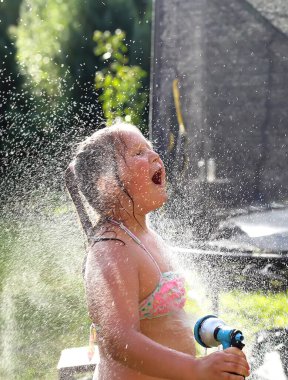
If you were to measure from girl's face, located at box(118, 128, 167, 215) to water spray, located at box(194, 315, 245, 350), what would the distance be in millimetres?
396

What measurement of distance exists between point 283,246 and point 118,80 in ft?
32.3

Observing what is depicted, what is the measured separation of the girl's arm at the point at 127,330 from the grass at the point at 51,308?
2.53 m

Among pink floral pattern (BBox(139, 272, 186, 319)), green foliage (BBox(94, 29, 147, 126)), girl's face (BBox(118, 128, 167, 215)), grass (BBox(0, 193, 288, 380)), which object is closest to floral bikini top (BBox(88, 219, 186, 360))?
pink floral pattern (BBox(139, 272, 186, 319))

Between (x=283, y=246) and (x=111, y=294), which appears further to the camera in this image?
(x=283, y=246)

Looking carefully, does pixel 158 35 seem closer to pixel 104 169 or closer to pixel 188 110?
pixel 188 110

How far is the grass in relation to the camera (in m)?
4.86

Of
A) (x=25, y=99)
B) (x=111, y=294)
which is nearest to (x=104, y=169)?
(x=111, y=294)

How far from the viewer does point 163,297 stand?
178 centimetres

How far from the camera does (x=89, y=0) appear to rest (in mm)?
20312

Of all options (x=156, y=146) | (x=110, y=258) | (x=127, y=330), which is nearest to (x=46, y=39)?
(x=156, y=146)

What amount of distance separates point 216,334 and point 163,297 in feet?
0.75

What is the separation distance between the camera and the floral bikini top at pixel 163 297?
1762 millimetres

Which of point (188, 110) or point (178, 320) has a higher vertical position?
point (178, 320)

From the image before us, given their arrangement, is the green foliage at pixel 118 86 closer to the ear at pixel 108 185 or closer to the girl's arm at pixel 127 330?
the ear at pixel 108 185
